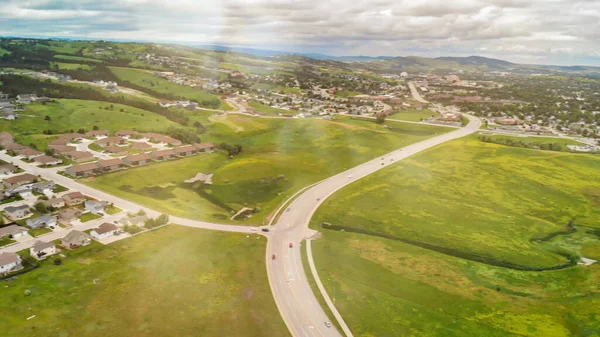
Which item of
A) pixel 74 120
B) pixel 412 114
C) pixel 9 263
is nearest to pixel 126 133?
pixel 74 120

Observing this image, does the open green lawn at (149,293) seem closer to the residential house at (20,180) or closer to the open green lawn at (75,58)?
the residential house at (20,180)

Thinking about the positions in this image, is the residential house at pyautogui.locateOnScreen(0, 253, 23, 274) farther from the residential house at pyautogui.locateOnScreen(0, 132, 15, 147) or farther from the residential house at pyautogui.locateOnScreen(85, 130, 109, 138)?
the residential house at pyautogui.locateOnScreen(85, 130, 109, 138)

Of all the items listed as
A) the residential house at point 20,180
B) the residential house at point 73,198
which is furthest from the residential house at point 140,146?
the residential house at point 73,198

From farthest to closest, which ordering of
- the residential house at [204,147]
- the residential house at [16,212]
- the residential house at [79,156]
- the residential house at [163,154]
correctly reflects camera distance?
the residential house at [204,147], the residential house at [163,154], the residential house at [79,156], the residential house at [16,212]

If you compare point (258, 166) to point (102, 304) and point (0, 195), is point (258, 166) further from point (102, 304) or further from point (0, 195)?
point (102, 304)

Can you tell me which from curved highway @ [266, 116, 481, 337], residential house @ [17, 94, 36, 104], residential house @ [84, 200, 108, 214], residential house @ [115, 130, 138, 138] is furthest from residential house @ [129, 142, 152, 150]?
residential house @ [17, 94, 36, 104]

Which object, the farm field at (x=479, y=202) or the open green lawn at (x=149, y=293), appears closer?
the open green lawn at (x=149, y=293)
